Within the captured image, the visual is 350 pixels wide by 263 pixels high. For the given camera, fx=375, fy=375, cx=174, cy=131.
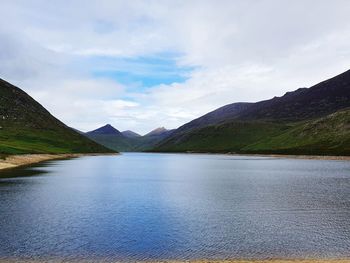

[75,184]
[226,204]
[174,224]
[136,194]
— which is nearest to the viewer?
[174,224]

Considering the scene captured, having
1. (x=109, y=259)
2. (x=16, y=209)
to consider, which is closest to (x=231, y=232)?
(x=109, y=259)

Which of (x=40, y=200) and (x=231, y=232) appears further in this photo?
(x=40, y=200)

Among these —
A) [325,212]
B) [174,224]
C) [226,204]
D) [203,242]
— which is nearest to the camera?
[203,242]

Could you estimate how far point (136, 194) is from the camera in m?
71.9

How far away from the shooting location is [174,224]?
147 ft

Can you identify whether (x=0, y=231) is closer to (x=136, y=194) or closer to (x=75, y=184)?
(x=136, y=194)

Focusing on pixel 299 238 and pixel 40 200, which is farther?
pixel 40 200

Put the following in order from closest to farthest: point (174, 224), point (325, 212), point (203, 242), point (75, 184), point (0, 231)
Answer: point (203, 242) < point (0, 231) < point (174, 224) < point (325, 212) < point (75, 184)

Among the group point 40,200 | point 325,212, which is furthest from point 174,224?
point 40,200

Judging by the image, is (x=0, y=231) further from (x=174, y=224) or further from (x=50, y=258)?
(x=174, y=224)

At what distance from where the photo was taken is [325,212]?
172ft

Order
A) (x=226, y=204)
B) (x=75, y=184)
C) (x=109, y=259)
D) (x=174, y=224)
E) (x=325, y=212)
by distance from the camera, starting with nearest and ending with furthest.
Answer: (x=109, y=259), (x=174, y=224), (x=325, y=212), (x=226, y=204), (x=75, y=184)

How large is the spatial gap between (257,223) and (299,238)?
7626 millimetres

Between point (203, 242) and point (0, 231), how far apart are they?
2170cm
